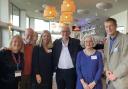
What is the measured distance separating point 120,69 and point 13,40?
5.00ft

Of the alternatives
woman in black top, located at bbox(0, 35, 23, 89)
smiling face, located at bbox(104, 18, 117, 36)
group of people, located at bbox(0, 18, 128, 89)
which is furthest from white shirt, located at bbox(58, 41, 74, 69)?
smiling face, located at bbox(104, 18, 117, 36)

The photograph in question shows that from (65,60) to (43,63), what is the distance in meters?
0.34

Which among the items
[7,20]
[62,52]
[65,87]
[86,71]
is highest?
[7,20]

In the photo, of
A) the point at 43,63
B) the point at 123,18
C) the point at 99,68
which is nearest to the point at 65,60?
the point at 43,63

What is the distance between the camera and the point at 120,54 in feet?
9.52

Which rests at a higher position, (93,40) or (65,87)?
(93,40)

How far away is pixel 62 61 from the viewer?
3.91 m

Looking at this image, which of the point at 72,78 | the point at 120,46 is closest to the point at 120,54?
the point at 120,46

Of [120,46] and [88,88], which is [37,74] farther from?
[120,46]

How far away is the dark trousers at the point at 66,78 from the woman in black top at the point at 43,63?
14 centimetres

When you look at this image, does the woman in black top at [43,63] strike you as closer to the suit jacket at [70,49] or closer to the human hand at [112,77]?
the suit jacket at [70,49]

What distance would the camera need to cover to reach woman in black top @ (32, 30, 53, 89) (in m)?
3.88

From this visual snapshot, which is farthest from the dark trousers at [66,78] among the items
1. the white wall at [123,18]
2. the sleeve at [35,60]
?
the white wall at [123,18]

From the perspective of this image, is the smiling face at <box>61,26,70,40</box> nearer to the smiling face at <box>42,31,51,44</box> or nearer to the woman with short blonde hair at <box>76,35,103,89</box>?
the smiling face at <box>42,31,51,44</box>
